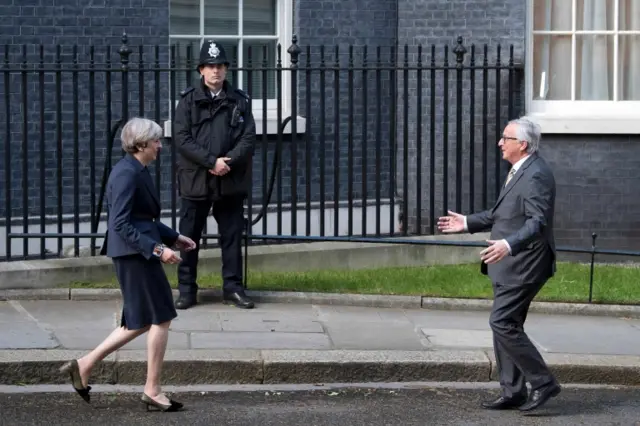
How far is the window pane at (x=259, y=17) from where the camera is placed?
39.8 ft

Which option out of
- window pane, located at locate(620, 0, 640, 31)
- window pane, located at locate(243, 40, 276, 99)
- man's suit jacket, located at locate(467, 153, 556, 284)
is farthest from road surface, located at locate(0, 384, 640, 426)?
window pane, located at locate(620, 0, 640, 31)

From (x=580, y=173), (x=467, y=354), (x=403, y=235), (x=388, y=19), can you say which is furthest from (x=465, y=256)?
(x=467, y=354)

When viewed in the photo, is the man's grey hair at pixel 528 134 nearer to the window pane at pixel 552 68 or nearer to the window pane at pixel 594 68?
the window pane at pixel 552 68

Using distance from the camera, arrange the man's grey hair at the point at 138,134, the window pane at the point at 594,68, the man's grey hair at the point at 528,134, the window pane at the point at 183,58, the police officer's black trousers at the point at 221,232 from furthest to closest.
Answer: the window pane at the point at 594,68 → the window pane at the point at 183,58 → the police officer's black trousers at the point at 221,232 → the man's grey hair at the point at 528,134 → the man's grey hair at the point at 138,134

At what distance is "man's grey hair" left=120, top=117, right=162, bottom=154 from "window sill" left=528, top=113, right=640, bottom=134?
586 centimetres

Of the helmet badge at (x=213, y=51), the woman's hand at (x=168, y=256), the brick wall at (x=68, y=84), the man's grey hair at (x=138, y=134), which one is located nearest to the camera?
the woman's hand at (x=168, y=256)

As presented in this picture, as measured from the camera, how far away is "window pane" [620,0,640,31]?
12477mm

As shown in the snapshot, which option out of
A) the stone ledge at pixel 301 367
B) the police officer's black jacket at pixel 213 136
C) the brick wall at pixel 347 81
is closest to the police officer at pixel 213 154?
the police officer's black jacket at pixel 213 136

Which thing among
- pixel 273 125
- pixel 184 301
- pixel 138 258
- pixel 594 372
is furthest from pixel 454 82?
pixel 138 258

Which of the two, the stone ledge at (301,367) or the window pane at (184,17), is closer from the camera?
the stone ledge at (301,367)

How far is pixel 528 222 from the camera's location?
7.02 metres

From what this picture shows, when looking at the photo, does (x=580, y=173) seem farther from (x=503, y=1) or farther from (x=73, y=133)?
(x=73, y=133)

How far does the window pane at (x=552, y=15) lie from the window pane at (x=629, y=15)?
1.61 feet

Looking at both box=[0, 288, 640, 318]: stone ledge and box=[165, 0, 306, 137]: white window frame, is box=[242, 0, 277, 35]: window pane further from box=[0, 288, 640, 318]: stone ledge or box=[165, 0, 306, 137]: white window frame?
box=[0, 288, 640, 318]: stone ledge
